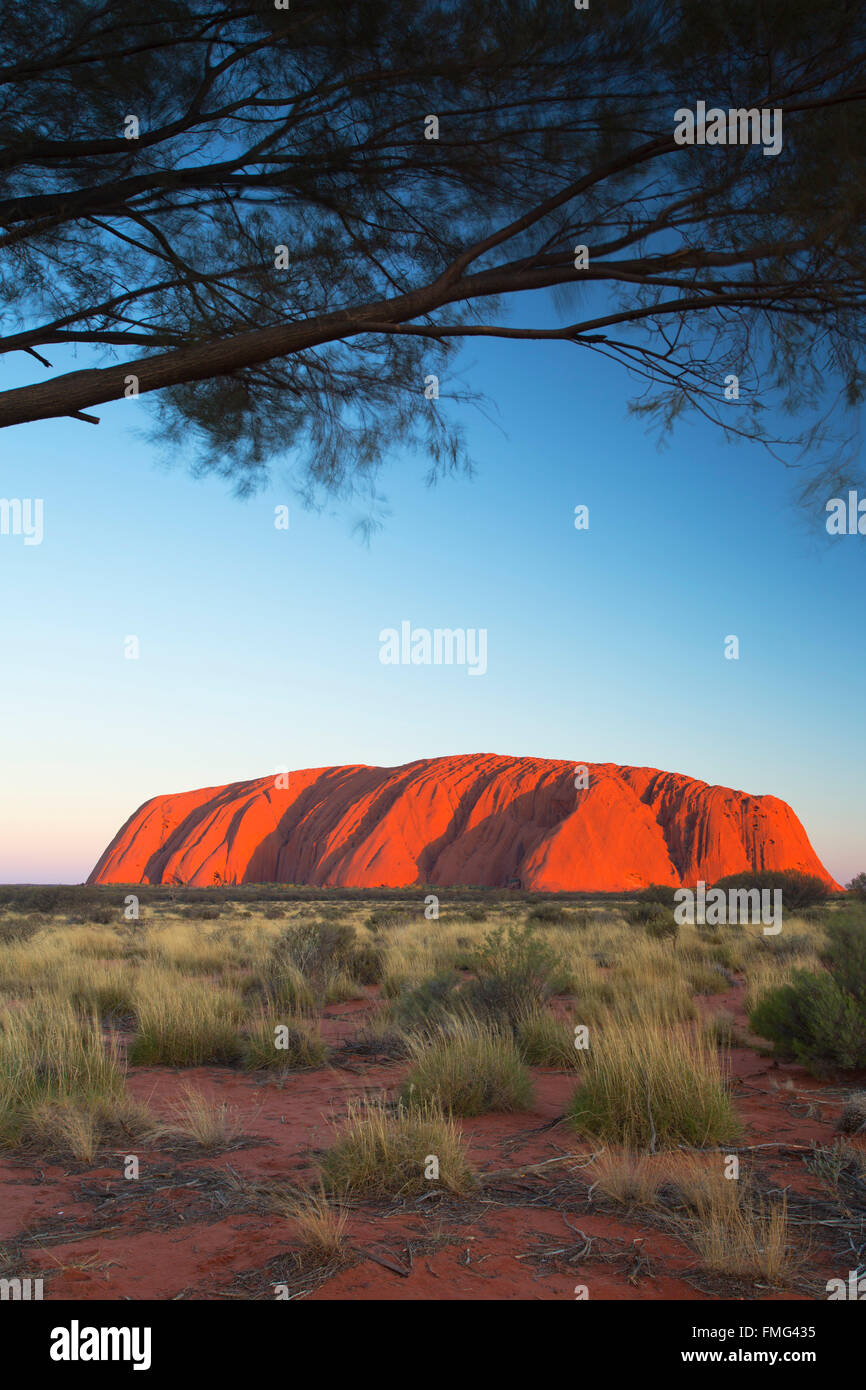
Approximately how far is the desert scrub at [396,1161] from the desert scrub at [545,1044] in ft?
8.40

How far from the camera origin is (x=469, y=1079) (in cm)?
510

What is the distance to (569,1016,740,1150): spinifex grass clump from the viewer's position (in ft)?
14.3

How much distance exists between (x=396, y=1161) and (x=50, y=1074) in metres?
2.59

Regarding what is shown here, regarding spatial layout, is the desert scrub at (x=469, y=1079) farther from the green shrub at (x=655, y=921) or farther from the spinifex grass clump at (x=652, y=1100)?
the green shrub at (x=655, y=921)

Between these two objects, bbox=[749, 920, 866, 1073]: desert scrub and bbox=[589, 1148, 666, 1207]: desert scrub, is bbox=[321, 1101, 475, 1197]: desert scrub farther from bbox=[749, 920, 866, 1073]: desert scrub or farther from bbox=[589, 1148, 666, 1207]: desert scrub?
bbox=[749, 920, 866, 1073]: desert scrub

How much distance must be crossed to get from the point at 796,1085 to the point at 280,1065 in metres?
3.65

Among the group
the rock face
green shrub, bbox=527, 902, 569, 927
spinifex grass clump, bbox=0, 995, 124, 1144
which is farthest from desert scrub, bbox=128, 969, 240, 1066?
the rock face

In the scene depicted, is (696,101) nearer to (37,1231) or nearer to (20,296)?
(20,296)

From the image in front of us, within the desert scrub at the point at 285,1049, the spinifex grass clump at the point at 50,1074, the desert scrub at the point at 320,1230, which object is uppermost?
the desert scrub at the point at 320,1230

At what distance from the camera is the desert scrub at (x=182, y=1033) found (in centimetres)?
677

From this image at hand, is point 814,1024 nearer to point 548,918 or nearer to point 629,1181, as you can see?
point 629,1181

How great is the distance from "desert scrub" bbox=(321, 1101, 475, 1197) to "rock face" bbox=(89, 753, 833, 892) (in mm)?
48527

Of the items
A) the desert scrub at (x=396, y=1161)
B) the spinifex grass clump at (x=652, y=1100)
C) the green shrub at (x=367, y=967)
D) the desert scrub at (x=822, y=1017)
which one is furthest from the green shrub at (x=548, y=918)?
the desert scrub at (x=396, y=1161)
